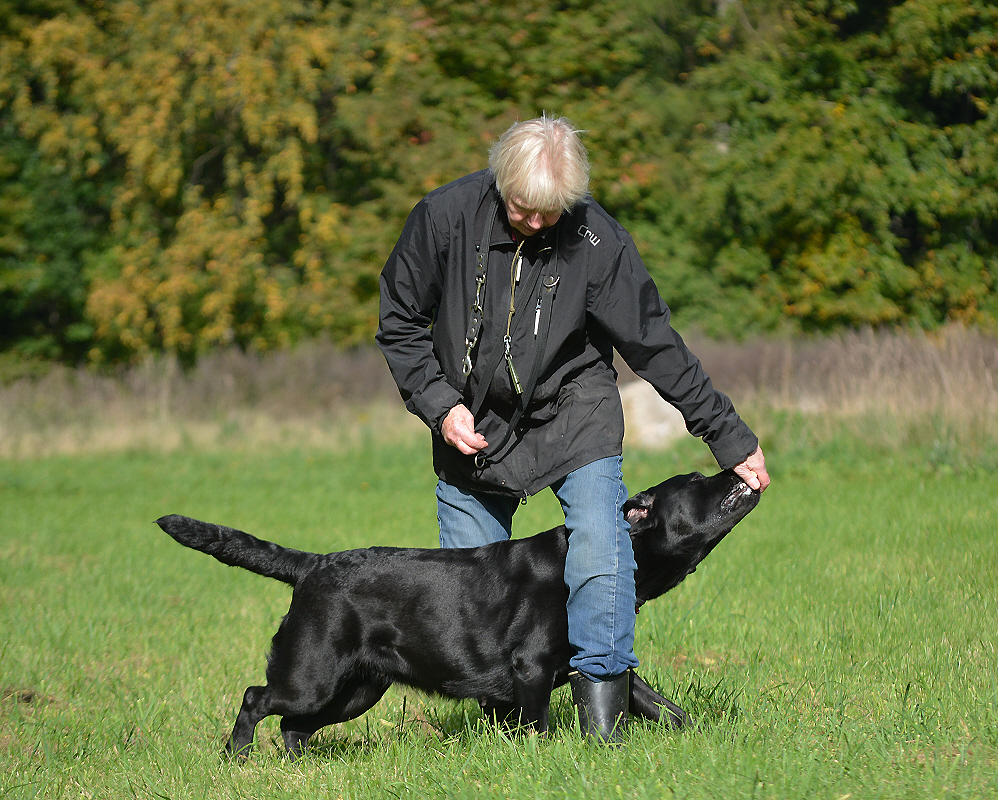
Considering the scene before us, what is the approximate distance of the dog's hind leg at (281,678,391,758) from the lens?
3893mm

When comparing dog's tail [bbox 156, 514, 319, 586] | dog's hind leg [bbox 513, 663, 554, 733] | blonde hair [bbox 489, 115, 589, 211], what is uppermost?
blonde hair [bbox 489, 115, 589, 211]

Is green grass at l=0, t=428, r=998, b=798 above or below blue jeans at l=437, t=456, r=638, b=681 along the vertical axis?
below

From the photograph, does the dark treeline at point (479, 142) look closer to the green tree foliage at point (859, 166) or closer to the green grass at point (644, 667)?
the green tree foliage at point (859, 166)

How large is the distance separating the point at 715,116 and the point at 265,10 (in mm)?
9316

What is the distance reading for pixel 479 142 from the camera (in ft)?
64.7

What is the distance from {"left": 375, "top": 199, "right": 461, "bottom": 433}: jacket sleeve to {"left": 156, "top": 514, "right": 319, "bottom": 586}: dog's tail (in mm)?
798

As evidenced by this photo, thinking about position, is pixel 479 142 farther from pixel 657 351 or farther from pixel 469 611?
pixel 469 611

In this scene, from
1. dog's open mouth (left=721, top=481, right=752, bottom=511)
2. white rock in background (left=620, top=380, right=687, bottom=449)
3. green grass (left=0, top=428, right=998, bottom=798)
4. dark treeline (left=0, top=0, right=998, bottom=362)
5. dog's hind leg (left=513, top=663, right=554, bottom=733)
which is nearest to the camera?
green grass (left=0, top=428, right=998, bottom=798)

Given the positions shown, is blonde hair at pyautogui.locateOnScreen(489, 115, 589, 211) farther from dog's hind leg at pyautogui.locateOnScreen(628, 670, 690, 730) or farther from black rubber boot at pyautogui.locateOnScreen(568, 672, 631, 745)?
dog's hind leg at pyautogui.locateOnScreen(628, 670, 690, 730)

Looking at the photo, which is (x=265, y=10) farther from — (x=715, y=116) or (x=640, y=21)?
(x=715, y=116)

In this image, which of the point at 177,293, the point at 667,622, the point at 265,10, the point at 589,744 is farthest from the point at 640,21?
the point at 589,744

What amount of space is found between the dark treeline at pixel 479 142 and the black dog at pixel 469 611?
15.9 metres

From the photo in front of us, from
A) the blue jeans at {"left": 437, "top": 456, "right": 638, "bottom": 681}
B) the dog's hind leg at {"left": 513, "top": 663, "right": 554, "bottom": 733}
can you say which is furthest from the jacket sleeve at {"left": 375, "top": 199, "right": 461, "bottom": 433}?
the dog's hind leg at {"left": 513, "top": 663, "right": 554, "bottom": 733}

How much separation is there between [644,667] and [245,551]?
2.05 meters
